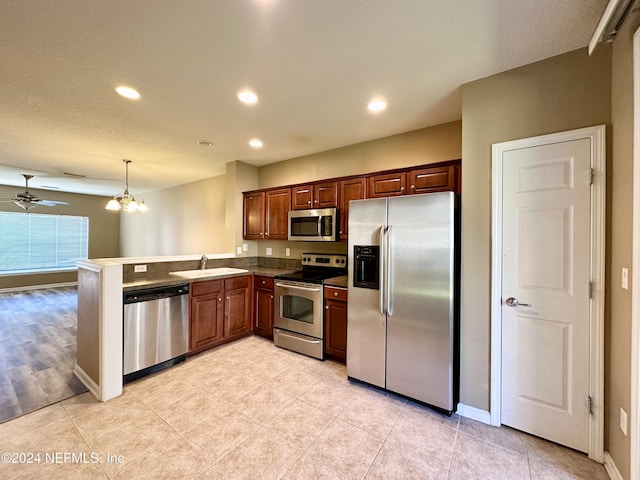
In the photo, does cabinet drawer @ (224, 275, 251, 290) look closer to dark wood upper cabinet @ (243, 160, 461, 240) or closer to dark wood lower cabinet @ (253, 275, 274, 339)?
dark wood lower cabinet @ (253, 275, 274, 339)

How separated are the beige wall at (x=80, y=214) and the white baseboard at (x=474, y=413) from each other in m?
9.86

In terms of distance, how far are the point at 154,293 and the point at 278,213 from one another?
1.96 meters

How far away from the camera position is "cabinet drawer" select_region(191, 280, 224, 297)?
9.96 ft

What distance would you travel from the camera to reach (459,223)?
7.28 ft

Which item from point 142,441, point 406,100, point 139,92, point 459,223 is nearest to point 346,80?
point 406,100

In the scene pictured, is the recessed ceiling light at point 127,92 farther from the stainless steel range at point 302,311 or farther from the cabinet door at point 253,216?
the stainless steel range at point 302,311

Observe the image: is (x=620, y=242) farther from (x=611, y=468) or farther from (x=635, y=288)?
(x=611, y=468)

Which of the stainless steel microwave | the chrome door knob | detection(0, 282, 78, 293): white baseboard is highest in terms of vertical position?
the stainless steel microwave

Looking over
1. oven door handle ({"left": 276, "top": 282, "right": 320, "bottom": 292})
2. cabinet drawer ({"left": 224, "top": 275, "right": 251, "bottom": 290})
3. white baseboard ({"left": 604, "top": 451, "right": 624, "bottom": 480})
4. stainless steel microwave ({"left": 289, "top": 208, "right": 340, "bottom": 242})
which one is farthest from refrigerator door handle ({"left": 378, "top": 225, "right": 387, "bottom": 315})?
cabinet drawer ({"left": 224, "top": 275, "right": 251, "bottom": 290})

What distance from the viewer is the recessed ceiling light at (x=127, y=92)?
7.22 feet

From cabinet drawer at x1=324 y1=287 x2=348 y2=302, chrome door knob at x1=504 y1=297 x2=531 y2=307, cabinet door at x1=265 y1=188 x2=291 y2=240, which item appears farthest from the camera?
cabinet door at x1=265 y1=188 x2=291 y2=240

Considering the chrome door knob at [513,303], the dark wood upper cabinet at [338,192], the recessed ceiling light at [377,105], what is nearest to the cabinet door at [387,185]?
the dark wood upper cabinet at [338,192]

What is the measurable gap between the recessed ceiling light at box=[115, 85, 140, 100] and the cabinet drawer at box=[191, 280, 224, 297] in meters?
1.97

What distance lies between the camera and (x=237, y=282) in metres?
3.54
